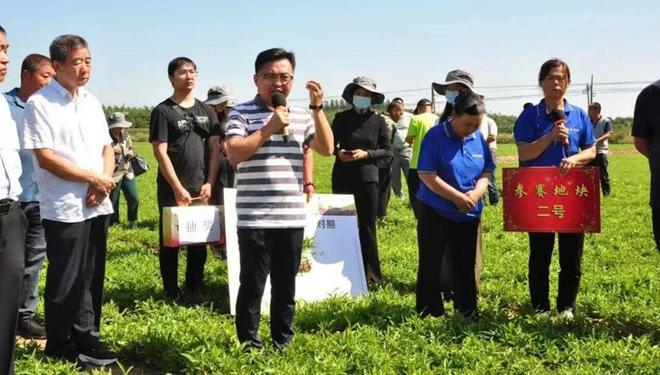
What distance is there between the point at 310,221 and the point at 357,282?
0.66m

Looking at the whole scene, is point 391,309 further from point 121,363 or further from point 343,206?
point 121,363

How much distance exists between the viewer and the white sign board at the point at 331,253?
567cm

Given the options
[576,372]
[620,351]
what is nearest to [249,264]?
[576,372]

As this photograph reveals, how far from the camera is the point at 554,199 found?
478 centimetres

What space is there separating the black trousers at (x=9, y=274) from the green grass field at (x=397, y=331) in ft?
1.73

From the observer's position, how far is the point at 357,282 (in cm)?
580

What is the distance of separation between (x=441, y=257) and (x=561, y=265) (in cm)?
99

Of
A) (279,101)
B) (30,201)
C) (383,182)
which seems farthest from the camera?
(383,182)

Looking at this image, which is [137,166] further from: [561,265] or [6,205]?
[6,205]

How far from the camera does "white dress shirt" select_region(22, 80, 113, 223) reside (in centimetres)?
379

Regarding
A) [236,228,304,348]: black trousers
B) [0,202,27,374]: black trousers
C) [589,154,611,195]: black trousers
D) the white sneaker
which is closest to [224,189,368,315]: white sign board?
[236,228,304,348]: black trousers

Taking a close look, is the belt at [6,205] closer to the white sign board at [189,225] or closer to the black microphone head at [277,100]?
the black microphone head at [277,100]

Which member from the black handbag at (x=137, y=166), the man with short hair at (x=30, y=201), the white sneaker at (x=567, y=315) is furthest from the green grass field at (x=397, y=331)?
the black handbag at (x=137, y=166)

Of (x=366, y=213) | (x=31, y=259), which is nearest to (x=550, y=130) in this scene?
(x=366, y=213)
